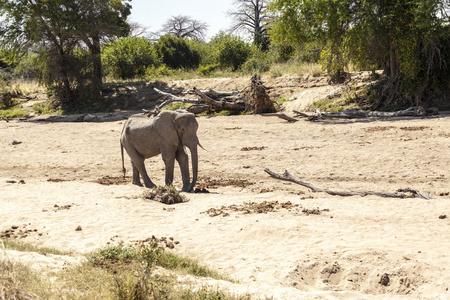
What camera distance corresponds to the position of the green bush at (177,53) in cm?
4191

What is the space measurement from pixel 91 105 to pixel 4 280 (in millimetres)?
25734

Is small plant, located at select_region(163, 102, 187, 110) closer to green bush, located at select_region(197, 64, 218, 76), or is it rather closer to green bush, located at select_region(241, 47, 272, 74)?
green bush, located at select_region(241, 47, 272, 74)

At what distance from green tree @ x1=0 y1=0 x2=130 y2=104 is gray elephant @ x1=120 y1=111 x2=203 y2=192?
18.8 m

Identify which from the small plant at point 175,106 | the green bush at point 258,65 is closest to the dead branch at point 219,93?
the small plant at point 175,106

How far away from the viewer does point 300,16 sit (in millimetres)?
20312

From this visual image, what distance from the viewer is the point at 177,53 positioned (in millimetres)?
42844

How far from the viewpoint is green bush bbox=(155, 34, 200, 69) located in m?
41.9

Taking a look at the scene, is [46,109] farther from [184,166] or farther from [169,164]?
[184,166]

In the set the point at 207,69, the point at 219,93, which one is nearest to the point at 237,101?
the point at 219,93

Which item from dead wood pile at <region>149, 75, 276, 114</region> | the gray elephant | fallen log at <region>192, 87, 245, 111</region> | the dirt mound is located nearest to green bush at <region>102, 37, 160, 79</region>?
dead wood pile at <region>149, 75, 276, 114</region>

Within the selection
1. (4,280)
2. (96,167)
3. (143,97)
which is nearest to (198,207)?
(4,280)

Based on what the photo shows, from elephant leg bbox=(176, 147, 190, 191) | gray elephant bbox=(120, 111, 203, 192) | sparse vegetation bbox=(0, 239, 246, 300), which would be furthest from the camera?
elephant leg bbox=(176, 147, 190, 191)

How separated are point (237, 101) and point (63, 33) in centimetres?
1213

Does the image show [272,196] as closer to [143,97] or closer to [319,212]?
[319,212]
